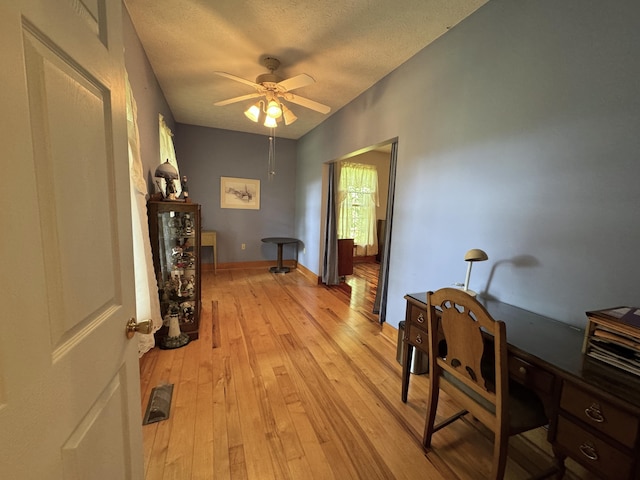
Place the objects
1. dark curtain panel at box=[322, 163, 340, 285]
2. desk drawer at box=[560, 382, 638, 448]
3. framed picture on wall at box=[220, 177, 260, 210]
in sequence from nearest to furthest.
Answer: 1. desk drawer at box=[560, 382, 638, 448]
2. dark curtain panel at box=[322, 163, 340, 285]
3. framed picture on wall at box=[220, 177, 260, 210]

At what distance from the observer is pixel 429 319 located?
1413 mm

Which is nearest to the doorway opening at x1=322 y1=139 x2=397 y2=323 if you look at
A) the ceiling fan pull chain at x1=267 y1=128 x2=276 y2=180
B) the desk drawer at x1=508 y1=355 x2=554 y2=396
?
the ceiling fan pull chain at x1=267 y1=128 x2=276 y2=180

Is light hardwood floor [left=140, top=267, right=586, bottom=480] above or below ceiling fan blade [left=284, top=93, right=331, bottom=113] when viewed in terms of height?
below

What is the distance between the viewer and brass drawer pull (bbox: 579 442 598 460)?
36.1 inches

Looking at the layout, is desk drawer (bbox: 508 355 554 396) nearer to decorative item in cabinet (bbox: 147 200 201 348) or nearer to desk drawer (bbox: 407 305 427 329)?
desk drawer (bbox: 407 305 427 329)

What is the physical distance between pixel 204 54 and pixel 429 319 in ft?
9.31

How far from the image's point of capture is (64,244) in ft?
1.88

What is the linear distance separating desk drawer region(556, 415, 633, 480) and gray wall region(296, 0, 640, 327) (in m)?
0.58

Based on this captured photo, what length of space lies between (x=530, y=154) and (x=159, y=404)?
2722 mm

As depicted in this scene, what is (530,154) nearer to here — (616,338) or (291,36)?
(616,338)

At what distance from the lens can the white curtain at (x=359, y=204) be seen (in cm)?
578

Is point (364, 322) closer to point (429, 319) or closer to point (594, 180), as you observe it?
point (429, 319)

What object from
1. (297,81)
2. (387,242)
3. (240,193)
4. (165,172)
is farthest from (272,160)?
(387,242)

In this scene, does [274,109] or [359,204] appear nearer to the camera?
[274,109]
